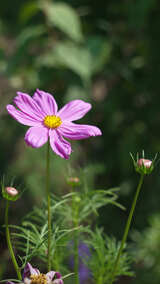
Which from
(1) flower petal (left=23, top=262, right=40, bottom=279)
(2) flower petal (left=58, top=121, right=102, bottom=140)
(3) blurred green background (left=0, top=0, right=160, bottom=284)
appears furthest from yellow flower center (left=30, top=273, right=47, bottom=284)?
(3) blurred green background (left=0, top=0, right=160, bottom=284)

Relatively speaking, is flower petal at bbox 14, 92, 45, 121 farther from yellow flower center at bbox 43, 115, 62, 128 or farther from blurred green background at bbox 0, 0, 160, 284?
blurred green background at bbox 0, 0, 160, 284

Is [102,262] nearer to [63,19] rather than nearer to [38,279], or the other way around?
[38,279]

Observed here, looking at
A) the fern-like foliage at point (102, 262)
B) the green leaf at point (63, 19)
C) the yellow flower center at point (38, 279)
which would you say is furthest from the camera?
the green leaf at point (63, 19)

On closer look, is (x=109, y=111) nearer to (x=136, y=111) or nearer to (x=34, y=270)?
(x=136, y=111)

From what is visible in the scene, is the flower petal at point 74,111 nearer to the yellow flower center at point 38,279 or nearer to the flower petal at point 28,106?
the flower petal at point 28,106

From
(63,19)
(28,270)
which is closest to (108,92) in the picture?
(63,19)

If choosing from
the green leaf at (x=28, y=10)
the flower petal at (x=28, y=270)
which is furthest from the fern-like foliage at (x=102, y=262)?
the green leaf at (x=28, y=10)

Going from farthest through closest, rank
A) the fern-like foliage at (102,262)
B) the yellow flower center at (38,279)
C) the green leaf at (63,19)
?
1. the green leaf at (63,19)
2. the fern-like foliage at (102,262)
3. the yellow flower center at (38,279)
